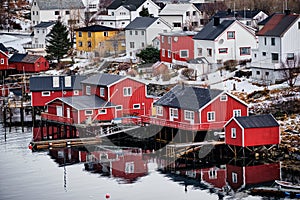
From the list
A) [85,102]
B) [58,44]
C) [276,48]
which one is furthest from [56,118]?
[58,44]

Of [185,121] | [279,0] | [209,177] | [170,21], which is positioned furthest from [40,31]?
[209,177]

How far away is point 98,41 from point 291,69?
937 inches

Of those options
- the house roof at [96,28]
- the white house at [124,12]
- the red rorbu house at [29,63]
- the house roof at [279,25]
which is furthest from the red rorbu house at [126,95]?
the white house at [124,12]

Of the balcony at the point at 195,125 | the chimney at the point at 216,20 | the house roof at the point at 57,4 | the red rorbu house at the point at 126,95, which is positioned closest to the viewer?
the balcony at the point at 195,125

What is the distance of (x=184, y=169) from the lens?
35250 mm

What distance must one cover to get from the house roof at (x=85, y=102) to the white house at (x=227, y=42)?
11.3m

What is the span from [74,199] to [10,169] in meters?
5.86

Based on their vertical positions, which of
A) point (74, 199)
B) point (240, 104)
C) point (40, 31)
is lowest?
point (74, 199)

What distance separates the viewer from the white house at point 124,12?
73.0m

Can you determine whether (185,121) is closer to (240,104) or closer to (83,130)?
(240,104)

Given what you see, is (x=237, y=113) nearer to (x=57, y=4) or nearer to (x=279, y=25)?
(x=279, y=25)

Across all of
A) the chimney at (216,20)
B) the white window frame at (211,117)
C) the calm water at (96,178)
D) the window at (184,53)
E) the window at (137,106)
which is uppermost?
the chimney at (216,20)

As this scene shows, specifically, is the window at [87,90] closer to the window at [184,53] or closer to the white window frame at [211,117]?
the white window frame at [211,117]

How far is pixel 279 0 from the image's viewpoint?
7019 centimetres
